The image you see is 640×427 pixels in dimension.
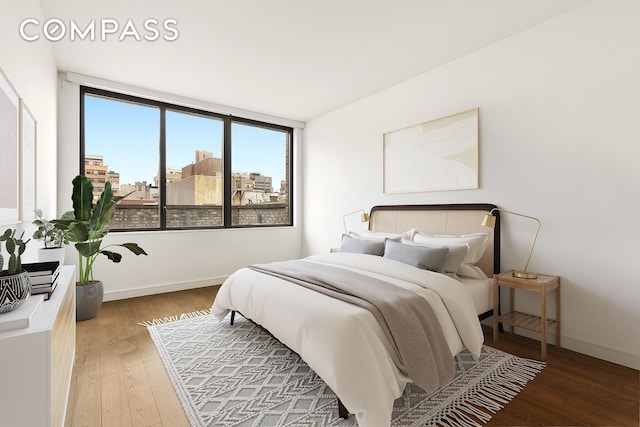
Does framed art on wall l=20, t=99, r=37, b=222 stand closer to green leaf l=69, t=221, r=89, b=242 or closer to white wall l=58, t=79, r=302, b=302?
green leaf l=69, t=221, r=89, b=242

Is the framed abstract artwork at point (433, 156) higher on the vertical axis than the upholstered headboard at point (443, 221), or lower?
higher

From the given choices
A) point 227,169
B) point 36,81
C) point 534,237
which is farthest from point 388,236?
point 36,81

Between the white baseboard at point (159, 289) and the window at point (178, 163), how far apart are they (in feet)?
2.58

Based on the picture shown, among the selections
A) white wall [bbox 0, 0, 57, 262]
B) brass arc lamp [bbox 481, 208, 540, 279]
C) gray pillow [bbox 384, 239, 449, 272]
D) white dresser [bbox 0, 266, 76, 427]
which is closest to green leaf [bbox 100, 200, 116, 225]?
white wall [bbox 0, 0, 57, 262]

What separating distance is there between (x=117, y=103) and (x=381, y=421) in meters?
4.56

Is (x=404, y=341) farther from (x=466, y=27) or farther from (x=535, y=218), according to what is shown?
(x=466, y=27)

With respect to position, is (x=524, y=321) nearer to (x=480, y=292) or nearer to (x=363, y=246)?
(x=480, y=292)

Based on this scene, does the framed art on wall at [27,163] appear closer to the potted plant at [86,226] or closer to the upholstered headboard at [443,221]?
the potted plant at [86,226]

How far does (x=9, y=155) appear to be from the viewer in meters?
1.68

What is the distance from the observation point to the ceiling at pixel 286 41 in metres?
2.44

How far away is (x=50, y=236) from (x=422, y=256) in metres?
3.12

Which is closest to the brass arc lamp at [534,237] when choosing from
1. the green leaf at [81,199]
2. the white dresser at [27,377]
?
the white dresser at [27,377]

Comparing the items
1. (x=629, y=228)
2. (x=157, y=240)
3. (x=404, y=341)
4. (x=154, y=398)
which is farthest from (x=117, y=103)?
(x=629, y=228)

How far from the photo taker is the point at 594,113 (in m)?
2.42
